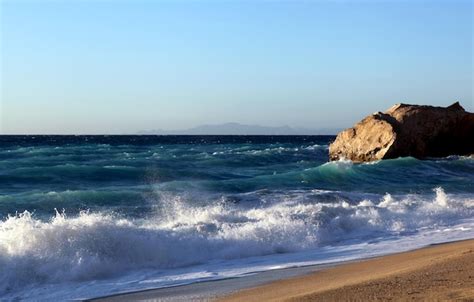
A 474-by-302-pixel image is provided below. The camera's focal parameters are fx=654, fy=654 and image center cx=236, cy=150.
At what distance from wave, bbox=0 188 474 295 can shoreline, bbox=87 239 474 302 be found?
1548mm

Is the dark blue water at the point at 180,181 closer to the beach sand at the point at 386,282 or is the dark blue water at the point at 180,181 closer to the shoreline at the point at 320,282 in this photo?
the shoreline at the point at 320,282

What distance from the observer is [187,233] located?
11.4 meters

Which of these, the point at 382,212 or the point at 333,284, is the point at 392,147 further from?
the point at 333,284

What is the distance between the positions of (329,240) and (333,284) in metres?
4.58

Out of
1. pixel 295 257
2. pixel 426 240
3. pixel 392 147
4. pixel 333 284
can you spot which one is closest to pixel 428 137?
pixel 392 147

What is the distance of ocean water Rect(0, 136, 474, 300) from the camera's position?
916 cm

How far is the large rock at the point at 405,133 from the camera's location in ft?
97.2

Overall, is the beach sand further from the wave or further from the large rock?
the large rock

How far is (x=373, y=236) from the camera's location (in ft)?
41.6

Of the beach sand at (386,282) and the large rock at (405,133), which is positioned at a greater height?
the large rock at (405,133)

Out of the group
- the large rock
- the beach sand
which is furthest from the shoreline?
the large rock

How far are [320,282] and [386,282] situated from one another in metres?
0.98

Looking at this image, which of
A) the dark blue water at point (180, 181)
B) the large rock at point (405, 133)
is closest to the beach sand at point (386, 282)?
the dark blue water at point (180, 181)

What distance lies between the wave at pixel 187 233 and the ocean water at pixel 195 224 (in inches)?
0.9
